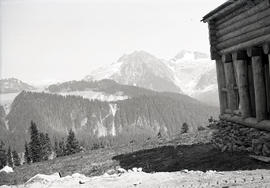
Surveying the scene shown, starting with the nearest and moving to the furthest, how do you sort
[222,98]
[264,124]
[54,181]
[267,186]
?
[267,186] → [264,124] → [54,181] → [222,98]

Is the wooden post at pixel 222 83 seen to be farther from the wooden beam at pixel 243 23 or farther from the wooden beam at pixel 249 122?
the wooden beam at pixel 243 23

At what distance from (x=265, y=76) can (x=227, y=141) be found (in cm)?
335

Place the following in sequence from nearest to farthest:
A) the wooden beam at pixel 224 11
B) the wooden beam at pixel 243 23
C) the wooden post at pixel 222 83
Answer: the wooden beam at pixel 243 23
the wooden beam at pixel 224 11
the wooden post at pixel 222 83

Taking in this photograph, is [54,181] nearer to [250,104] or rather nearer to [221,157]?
[221,157]

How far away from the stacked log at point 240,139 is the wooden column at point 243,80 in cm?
72

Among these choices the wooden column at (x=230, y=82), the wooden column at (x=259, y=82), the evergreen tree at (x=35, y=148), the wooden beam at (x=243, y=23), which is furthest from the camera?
the evergreen tree at (x=35, y=148)

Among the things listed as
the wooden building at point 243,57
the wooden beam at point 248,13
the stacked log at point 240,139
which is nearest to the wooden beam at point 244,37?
the wooden building at point 243,57

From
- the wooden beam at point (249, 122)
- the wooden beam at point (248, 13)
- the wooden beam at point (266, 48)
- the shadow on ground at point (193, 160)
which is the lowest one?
the shadow on ground at point (193, 160)

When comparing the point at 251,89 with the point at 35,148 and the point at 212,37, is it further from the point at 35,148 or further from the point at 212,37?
the point at 35,148

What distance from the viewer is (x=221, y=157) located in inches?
506

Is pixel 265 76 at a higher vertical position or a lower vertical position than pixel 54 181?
higher

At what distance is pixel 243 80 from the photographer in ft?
43.5

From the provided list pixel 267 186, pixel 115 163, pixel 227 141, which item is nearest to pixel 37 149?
pixel 115 163

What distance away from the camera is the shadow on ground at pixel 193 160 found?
36.8 feet
